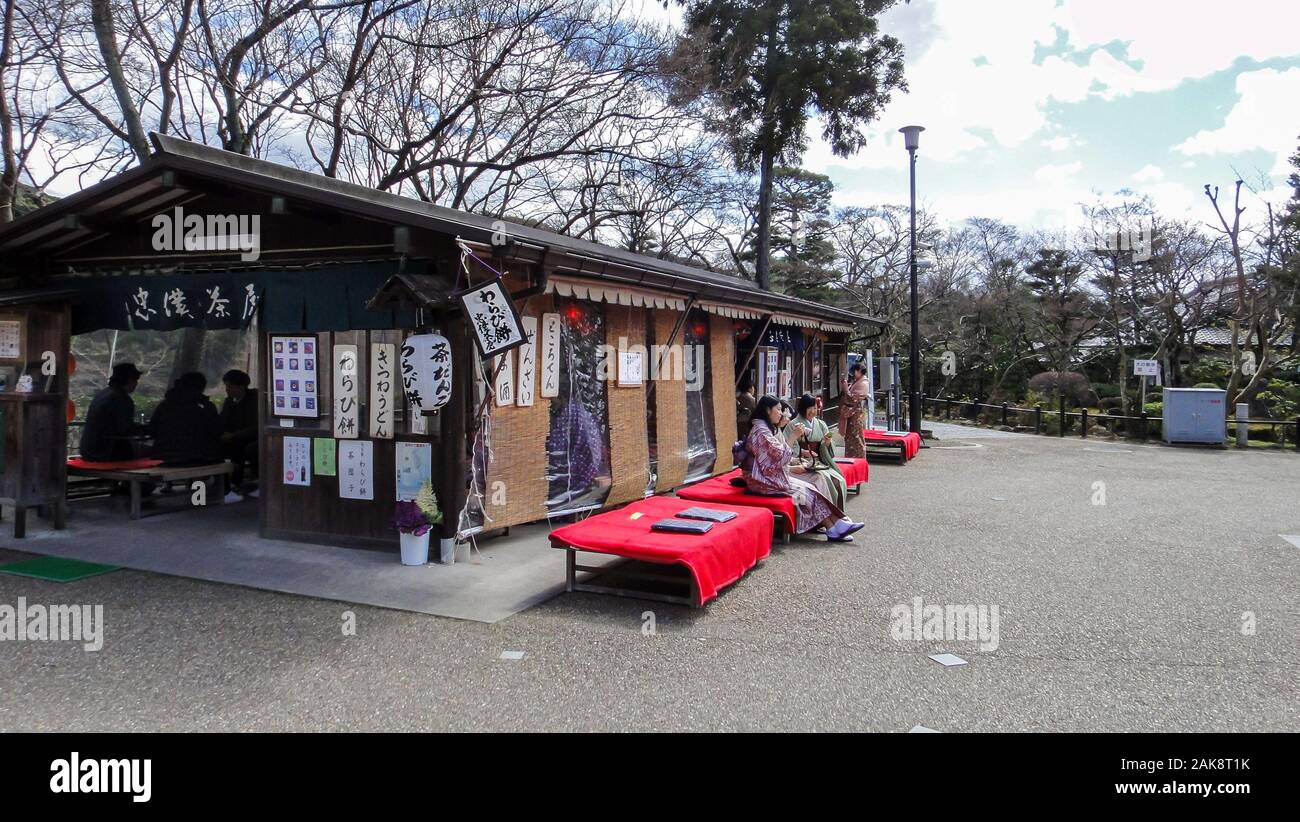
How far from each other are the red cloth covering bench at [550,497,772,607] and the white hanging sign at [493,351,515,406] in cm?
152

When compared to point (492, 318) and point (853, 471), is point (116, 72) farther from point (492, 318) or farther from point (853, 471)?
point (853, 471)

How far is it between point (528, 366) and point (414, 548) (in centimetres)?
213

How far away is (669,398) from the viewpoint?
10.3 m

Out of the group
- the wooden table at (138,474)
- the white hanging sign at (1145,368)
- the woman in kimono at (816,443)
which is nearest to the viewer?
the wooden table at (138,474)

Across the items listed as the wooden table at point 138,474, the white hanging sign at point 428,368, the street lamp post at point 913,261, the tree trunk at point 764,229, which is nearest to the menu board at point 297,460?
the white hanging sign at point 428,368

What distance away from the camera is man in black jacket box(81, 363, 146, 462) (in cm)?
948

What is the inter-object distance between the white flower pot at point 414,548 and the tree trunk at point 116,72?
27.0 ft

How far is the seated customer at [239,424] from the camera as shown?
10.2 meters

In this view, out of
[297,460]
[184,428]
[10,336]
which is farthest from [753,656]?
[10,336]

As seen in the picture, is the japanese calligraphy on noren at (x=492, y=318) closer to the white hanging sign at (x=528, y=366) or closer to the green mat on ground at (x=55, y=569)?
the white hanging sign at (x=528, y=366)

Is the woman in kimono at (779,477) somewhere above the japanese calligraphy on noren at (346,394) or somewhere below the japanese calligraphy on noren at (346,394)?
below

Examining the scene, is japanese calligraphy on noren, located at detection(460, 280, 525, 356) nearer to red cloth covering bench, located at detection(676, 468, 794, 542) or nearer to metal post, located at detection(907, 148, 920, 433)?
red cloth covering bench, located at detection(676, 468, 794, 542)

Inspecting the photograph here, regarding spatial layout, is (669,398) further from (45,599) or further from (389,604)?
(45,599)
